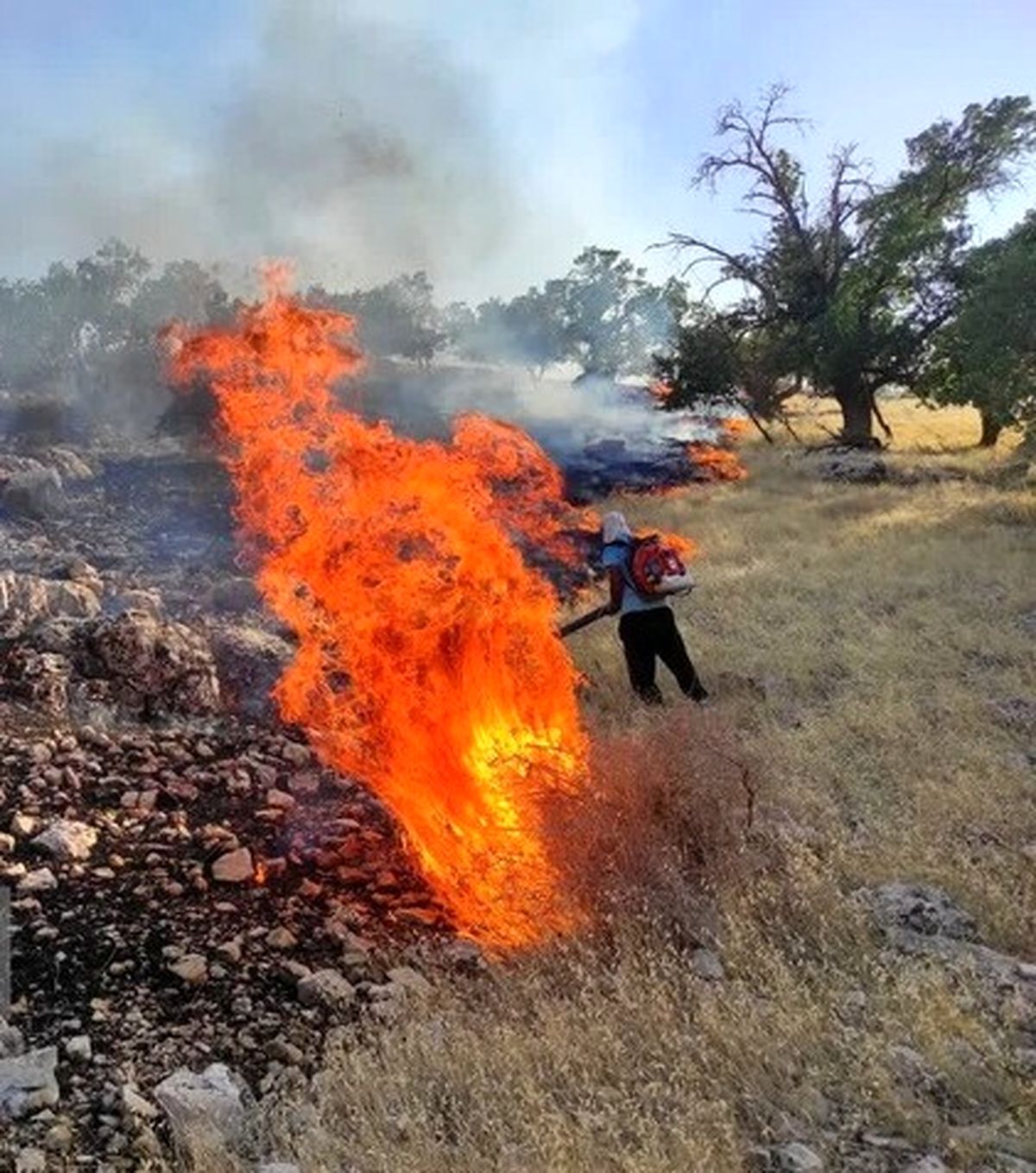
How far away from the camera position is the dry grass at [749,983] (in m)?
3.27

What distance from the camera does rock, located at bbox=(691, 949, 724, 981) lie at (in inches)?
171

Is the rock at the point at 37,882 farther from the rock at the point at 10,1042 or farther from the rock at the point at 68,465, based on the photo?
the rock at the point at 68,465

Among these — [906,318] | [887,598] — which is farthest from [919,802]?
[906,318]

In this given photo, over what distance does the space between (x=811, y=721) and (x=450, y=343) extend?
5629 cm

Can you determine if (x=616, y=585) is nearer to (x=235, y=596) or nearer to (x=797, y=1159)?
(x=235, y=596)

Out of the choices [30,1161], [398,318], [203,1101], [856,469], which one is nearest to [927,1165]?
[203,1101]

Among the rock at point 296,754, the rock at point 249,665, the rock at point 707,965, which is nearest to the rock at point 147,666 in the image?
the rock at point 249,665

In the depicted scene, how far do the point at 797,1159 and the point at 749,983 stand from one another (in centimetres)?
Answer: 124

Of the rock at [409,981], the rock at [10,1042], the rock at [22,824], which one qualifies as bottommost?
the rock at [409,981]

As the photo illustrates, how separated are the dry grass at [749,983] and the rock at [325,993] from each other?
340 mm

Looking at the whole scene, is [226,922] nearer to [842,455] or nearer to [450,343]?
[842,455]

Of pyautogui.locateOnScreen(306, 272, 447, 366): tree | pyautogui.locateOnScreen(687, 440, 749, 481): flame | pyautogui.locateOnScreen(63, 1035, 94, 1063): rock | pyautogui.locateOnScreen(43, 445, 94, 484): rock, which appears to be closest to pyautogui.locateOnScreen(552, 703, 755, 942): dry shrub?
pyautogui.locateOnScreen(63, 1035, 94, 1063): rock

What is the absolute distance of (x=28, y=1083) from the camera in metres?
3.72

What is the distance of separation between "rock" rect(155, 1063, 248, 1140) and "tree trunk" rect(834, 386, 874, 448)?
25365 mm
